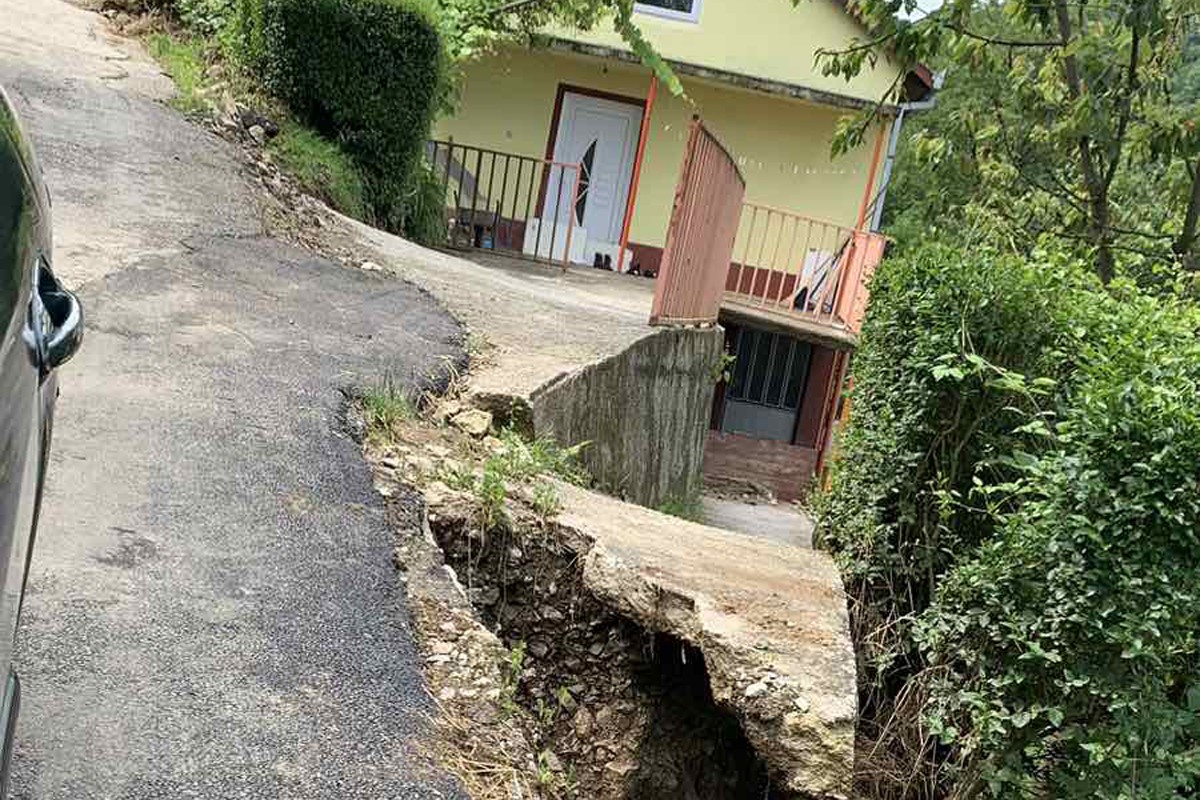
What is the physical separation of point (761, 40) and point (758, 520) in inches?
325

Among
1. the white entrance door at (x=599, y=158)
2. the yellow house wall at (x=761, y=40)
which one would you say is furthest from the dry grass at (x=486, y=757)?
the yellow house wall at (x=761, y=40)

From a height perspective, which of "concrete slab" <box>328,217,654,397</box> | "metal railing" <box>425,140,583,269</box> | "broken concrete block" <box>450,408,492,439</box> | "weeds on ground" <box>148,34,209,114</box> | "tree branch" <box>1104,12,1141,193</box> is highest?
"tree branch" <box>1104,12,1141,193</box>

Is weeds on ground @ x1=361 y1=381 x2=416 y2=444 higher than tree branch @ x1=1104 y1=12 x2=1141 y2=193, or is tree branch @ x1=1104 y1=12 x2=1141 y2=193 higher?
tree branch @ x1=1104 y1=12 x2=1141 y2=193

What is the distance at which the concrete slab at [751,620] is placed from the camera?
3.87 m

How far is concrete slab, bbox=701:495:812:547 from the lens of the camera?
10.8m

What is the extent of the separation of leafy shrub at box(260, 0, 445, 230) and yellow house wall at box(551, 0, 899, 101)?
284 inches

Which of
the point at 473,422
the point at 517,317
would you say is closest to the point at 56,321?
the point at 473,422

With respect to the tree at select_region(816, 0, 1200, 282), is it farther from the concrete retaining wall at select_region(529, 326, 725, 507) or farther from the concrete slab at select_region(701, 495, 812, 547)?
the concrete slab at select_region(701, 495, 812, 547)

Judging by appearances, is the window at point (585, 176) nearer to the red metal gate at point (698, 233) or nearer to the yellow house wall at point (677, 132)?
the yellow house wall at point (677, 132)

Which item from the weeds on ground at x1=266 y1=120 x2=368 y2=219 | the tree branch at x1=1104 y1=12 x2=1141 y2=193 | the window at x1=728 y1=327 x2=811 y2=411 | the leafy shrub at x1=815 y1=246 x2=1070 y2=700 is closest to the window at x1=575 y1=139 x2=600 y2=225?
the window at x1=728 y1=327 x2=811 y2=411

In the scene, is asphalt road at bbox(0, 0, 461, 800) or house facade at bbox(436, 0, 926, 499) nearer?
asphalt road at bbox(0, 0, 461, 800)

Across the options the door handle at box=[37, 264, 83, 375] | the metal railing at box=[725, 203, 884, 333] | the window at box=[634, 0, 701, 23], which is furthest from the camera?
the window at box=[634, 0, 701, 23]

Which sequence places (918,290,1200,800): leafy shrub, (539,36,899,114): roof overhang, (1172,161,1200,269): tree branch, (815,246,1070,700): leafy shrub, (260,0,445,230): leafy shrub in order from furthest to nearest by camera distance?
(539,36,899,114): roof overhang → (260,0,445,230): leafy shrub → (1172,161,1200,269): tree branch → (815,246,1070,700): leafy shrub → (918,290,1200,800): leafy shrub

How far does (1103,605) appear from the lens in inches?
148
